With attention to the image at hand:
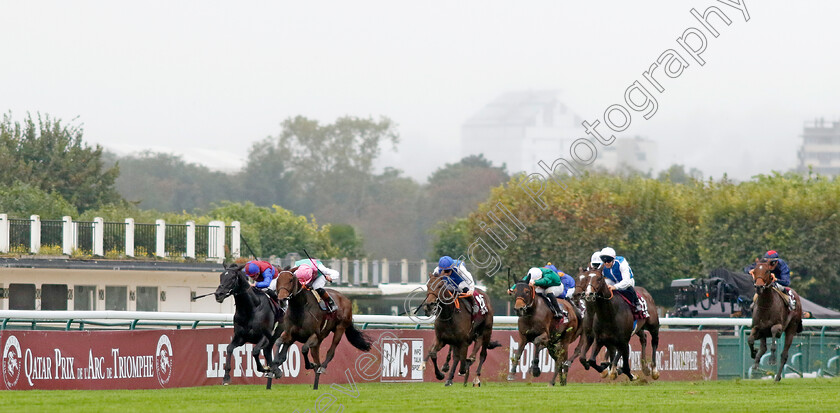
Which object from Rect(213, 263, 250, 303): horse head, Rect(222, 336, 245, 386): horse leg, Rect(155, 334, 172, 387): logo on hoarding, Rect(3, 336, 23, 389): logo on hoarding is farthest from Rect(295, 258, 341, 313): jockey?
Rect(3, 336, 23, 389): logo on hoarding

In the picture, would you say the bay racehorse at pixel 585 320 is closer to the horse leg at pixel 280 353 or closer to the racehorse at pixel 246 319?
the horse leg at pixel 280 353

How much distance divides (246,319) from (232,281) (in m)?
0.54

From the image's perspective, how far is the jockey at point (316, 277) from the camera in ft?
54.0

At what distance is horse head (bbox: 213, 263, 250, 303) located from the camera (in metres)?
15.7

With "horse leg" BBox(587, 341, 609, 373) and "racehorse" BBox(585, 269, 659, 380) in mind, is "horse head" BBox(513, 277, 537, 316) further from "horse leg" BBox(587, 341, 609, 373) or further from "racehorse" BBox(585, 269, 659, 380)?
"horse leg" BBox(587, 341, 609, 373)

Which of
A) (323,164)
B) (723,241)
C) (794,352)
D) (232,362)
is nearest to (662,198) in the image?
(723,241)

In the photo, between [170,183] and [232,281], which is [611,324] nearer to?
[232,281]

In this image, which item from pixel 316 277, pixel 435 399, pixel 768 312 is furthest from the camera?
pixel 768 312

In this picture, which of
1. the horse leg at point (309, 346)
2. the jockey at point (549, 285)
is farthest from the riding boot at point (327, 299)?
the jockey at point (549, 285)

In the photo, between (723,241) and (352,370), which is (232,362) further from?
(723,241)

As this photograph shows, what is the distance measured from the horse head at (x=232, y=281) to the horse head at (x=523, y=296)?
358 cm

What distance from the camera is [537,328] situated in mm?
17609

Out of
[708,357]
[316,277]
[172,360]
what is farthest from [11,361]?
[708,357]

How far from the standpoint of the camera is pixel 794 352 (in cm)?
2372
